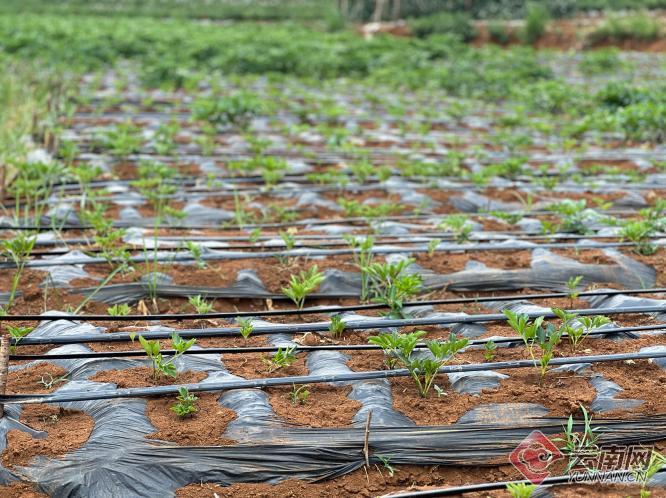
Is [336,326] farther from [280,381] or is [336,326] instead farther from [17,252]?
[17,252]

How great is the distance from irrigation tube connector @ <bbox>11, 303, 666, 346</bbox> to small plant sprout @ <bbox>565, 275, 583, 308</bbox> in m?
0.07

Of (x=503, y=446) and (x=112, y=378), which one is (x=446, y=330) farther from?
(x=112, y=378)

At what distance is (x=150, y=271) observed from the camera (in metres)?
3.64

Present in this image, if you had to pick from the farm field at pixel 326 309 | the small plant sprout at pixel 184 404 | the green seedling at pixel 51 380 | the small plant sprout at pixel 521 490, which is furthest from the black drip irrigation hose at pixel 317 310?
the small plant sprout at pixel 521 490

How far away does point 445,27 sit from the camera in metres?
18.1

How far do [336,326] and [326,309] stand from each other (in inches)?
10.1

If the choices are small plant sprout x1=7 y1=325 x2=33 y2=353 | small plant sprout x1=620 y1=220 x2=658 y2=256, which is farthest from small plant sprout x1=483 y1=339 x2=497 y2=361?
small plant sprout x1=7 y1=325 x2=33 y2=353

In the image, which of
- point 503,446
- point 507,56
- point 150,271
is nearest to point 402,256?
point 150,271

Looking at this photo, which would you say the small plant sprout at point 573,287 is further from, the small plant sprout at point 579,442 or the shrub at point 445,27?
the shrub at point 445,27

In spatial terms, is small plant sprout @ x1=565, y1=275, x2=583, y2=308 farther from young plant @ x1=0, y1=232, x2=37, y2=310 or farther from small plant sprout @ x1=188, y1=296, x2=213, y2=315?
young plant @ x1=0, y1=232, x2=37, y2=310

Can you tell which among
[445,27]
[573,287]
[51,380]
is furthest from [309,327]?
[445,27]

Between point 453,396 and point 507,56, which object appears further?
point 507,56

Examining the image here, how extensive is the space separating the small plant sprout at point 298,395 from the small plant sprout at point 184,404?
31 cm

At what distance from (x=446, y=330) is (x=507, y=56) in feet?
32.9
